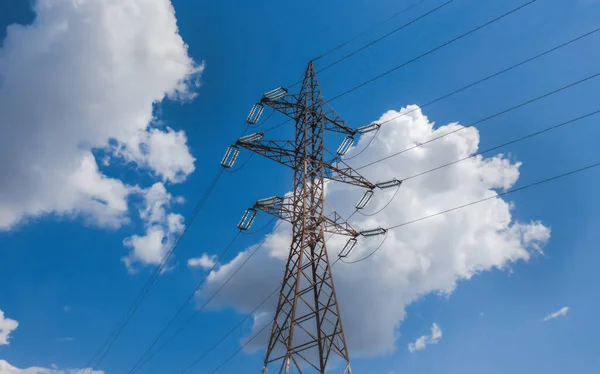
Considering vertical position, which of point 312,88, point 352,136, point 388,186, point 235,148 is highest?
point 312,88

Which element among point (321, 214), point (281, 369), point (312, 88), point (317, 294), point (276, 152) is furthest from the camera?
point (312, 88)

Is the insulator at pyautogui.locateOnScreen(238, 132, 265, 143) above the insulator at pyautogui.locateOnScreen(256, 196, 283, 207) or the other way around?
above

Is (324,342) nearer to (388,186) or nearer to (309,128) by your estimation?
(388,186)

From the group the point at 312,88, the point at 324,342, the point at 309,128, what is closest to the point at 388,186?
the point at 309,128

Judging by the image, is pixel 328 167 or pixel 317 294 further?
pixel 328 167

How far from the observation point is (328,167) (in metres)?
32.1

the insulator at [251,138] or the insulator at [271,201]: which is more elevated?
the insulator at [251,138]

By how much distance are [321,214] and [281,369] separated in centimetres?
971

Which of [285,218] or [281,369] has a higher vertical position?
[285,218]

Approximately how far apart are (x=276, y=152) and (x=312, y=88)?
6765 millimetres

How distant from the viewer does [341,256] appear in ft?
102

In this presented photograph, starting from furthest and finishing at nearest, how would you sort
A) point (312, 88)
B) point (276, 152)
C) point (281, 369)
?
1. point (312, 88)
2. point (276, 152)
3. point (281, 369)

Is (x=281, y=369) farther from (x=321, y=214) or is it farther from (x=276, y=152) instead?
(x=276, y=152)

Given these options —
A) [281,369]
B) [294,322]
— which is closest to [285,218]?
[294,322]
